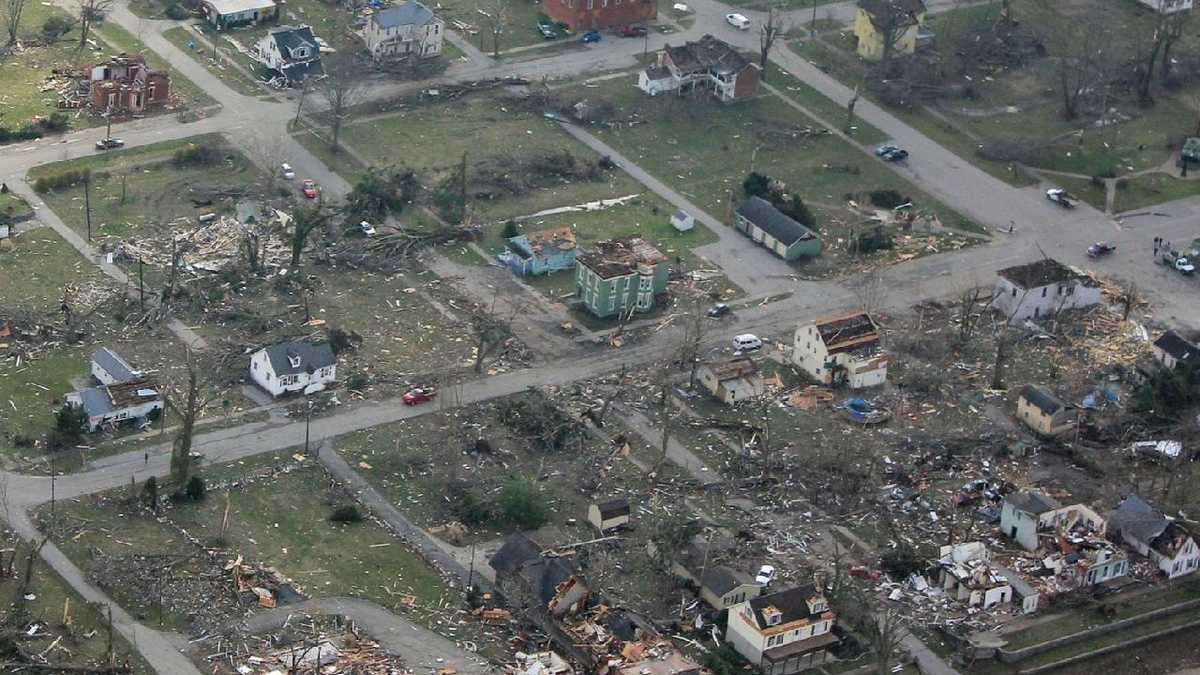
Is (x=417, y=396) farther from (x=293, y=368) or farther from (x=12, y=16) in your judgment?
(x=12, y=16)

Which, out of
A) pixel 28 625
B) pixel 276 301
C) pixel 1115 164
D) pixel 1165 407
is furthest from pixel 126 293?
Answer: pixel 1115 164

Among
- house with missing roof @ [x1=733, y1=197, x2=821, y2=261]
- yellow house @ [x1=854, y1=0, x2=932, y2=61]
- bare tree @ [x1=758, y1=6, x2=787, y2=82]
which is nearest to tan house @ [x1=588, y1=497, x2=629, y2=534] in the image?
house with missing roof @ [x1=733, y1=197, x2=821, y2=261]

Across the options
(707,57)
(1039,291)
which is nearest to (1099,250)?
(1039,291)

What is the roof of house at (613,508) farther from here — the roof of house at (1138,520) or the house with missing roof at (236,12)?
the house with missing roof at (236,12)

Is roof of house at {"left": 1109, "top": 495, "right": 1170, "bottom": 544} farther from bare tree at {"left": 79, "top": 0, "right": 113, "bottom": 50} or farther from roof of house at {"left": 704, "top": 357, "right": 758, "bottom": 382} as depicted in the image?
bare tree at {"left": 79, "top": 0, "right": 113, "bottom": 50}

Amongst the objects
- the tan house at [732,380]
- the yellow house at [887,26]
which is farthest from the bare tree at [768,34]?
the tan house at [732,380]

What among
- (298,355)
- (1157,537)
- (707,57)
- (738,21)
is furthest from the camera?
(738,21)
